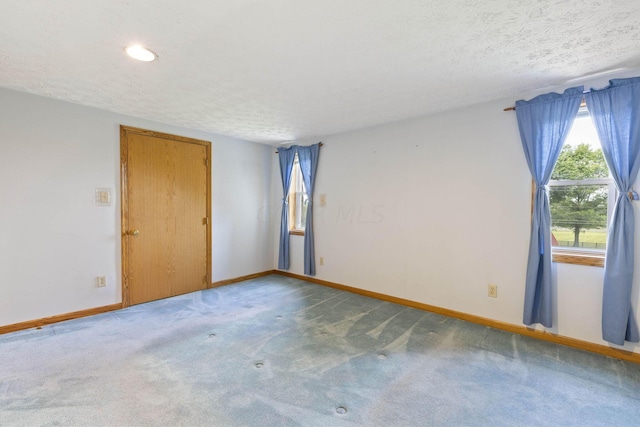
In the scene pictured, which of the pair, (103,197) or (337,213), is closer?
(103,197)

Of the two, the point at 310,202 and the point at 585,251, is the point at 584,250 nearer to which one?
the point at 585,251

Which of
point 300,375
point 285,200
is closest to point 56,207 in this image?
point 285,200

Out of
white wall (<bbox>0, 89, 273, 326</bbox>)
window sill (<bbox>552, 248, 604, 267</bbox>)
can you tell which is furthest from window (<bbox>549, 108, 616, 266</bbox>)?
white wall (<bbox>0, 89, 273, 326</bbox>)

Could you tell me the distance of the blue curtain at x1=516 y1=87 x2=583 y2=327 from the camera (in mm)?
2586

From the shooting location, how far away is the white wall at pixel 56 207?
2.75 metres

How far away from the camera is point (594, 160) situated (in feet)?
8.33

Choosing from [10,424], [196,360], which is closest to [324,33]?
[196,360]

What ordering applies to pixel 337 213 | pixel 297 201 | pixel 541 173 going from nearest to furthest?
pixel 541 173
pixel 337 213
pixel 297 201

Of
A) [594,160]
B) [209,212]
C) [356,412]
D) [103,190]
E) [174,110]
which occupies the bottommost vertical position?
[356,412]

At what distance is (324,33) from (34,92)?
2.90m

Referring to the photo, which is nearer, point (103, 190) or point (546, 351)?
point (546, 351)

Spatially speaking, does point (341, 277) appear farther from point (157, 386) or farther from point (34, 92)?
point (34, 92)

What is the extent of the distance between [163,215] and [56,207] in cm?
105

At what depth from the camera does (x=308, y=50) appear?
6.57ft
